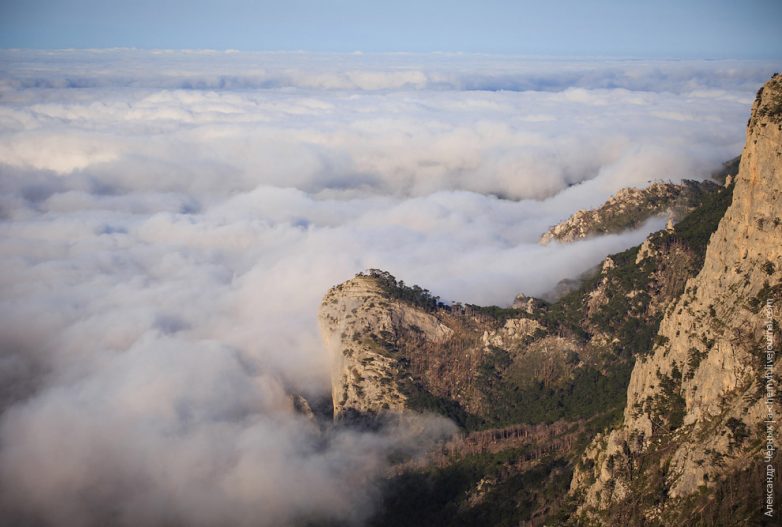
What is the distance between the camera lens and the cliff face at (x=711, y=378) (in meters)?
87.8

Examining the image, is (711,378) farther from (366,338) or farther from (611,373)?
(366,338)

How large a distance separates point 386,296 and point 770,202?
295 feet

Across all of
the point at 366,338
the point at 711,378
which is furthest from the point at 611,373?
the point at 711,378

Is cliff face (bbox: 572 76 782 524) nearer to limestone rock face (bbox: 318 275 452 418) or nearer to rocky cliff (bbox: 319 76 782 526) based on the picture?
rocky cliff (bbox: 319 76 782 526)

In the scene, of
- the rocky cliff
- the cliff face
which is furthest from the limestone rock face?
the cliff face

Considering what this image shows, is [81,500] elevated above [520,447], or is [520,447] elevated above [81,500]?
[520,447]

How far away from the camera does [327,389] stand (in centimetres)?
17412

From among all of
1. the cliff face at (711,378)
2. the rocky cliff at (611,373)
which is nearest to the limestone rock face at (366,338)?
the rocky cliff at (611,373)

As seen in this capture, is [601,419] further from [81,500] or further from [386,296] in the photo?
[81,500]

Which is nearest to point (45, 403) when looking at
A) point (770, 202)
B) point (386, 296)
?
point (386, 296)

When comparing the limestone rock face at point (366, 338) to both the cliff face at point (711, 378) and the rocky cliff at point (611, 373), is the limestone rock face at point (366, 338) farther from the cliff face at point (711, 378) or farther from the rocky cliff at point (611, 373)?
the cliff face at point (711, 378)

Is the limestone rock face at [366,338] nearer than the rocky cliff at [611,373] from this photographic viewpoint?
No

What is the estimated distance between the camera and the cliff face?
8775 cm

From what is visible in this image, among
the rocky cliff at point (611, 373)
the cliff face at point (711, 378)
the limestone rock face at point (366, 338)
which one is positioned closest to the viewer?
the cliff face at point (711, 378)
